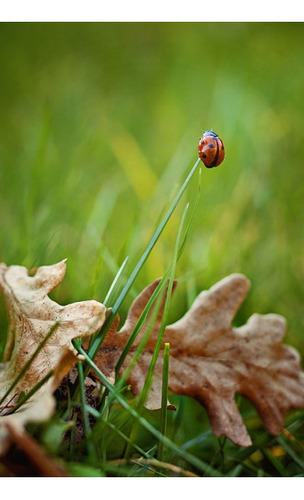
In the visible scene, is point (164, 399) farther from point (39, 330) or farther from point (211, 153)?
point (211, 153)

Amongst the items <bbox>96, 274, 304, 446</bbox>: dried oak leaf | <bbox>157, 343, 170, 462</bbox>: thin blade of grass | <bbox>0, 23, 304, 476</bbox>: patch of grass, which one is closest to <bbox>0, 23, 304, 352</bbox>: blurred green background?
<bbox>0, 23, 304, 476</bbox>: patch of grass

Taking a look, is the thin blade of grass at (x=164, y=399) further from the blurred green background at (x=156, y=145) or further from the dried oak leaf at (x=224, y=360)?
the blurred green background at (x=156, y=145)

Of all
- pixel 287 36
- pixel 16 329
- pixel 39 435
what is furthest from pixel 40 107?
pixel 39 435

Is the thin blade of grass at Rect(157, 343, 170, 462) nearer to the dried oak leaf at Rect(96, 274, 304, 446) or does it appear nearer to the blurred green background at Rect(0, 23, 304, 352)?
the dried oak leaf at Rect(96, 274, 304, 446)

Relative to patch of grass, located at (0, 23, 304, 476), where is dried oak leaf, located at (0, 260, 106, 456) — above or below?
below

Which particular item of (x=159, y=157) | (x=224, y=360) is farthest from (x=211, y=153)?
(x=159, y=157)
